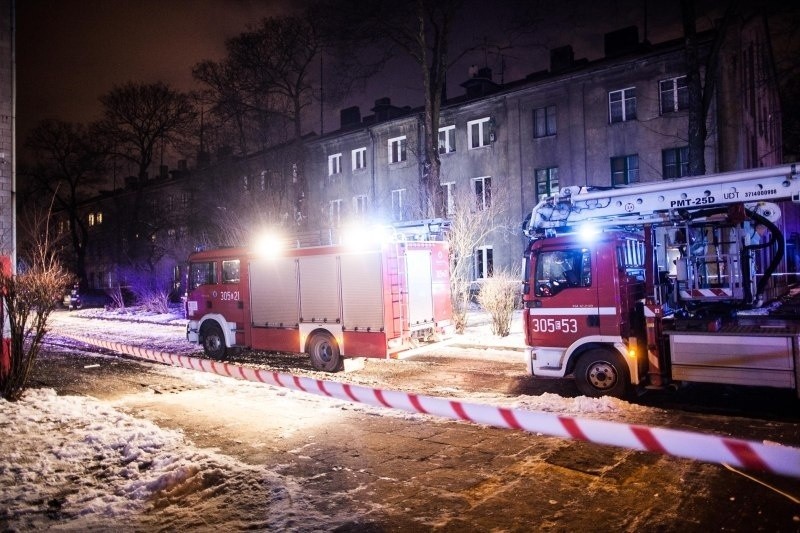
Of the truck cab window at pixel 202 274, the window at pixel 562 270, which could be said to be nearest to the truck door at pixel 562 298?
the window at pixel 562 270

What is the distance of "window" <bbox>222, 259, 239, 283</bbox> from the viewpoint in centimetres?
1344

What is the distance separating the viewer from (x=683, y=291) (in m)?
8.80

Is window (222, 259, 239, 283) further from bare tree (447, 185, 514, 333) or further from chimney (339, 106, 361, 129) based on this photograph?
chimney (339, 106, 361, 129)

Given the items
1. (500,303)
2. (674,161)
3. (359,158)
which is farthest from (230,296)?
(359,158)

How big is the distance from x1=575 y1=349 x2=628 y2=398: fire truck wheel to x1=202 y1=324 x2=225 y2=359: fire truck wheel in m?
9.02

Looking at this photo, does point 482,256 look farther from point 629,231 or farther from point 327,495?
point 327,495

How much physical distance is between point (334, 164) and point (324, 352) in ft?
86.1

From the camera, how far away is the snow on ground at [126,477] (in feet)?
14.9

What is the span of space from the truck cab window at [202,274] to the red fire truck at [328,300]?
0.13ft

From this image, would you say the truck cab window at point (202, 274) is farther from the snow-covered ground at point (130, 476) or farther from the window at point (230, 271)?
the snow-covered ground at point (130, 476)

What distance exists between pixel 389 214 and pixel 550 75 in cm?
1130

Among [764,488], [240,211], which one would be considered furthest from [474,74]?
[764,488]

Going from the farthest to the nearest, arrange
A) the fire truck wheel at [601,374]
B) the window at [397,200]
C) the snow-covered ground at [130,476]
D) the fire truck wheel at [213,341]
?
the window at [397,200] → the fire truck wheel at [213,341] → the fire truck wheel at [601,374] → the snow-covered ground at [130,476]

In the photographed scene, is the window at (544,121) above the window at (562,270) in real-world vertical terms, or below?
above
